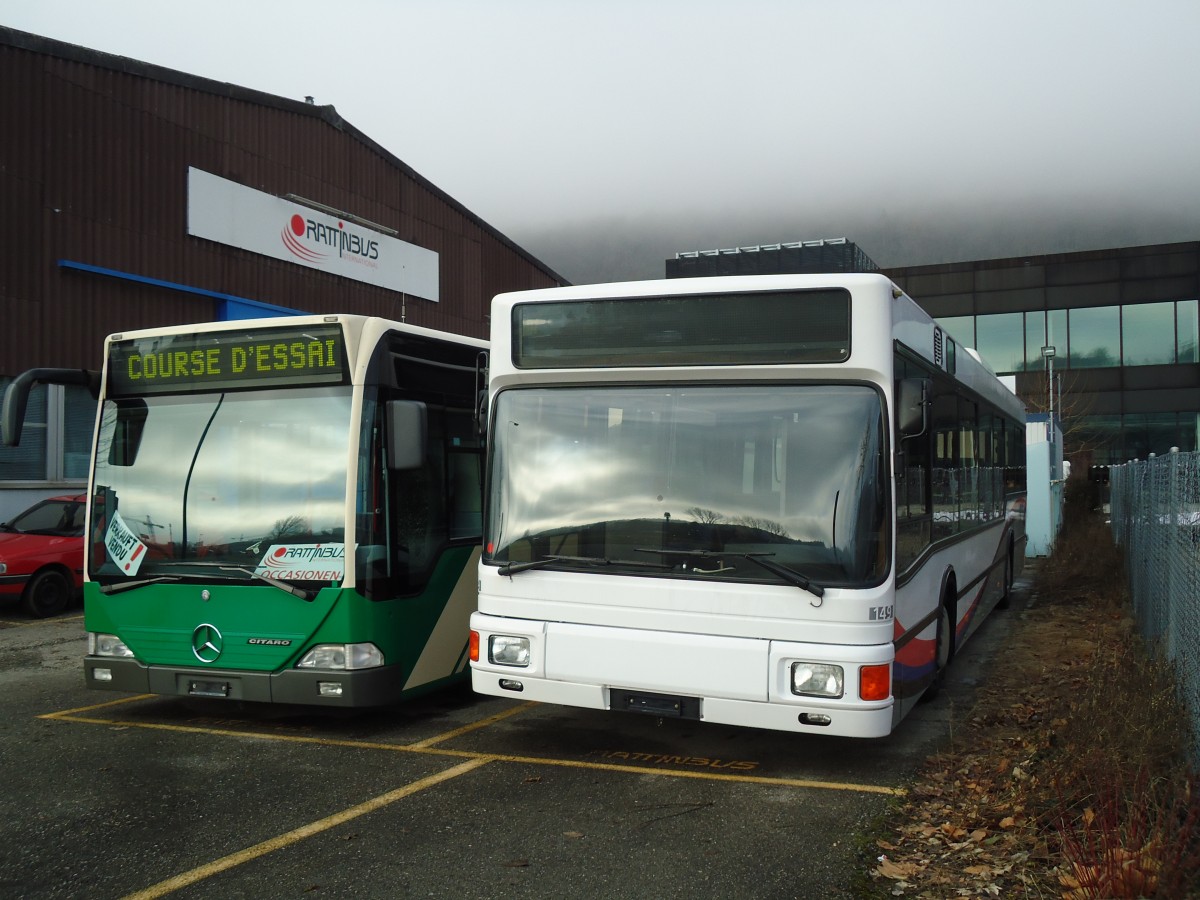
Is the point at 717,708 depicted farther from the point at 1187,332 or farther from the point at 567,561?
the point at 1187,332

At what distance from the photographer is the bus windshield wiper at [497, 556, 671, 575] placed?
614 cm

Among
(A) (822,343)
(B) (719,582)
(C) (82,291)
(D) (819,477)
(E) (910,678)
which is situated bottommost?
(E) (910,678)

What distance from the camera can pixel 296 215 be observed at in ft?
81.6

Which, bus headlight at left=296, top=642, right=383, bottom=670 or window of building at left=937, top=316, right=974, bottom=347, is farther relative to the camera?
window of building at left=937, top=316, right=974, bottom=347

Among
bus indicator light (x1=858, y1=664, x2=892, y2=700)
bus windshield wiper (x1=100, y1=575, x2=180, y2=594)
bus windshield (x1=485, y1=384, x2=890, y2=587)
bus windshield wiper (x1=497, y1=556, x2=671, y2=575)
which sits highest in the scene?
bus windshield (x1=485, y1=384, x2=890, y2=587)

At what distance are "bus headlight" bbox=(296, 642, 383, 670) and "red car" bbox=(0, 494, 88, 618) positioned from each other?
901 centimetres

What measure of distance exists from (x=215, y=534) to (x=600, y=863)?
380 cm

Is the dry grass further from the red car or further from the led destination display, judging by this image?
the red car

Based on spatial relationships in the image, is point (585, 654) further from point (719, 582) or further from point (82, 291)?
point (82, 291)

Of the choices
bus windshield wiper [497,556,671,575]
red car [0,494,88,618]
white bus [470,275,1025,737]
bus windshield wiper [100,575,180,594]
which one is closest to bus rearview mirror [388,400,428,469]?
white bus [470,275,1025,737]

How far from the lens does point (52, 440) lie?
19781mm

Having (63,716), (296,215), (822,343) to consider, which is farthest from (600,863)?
(296,215)

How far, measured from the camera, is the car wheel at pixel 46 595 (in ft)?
47.0

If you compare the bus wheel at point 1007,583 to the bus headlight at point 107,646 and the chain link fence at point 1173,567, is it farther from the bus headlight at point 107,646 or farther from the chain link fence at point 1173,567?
the bus headlight at point 107,646
